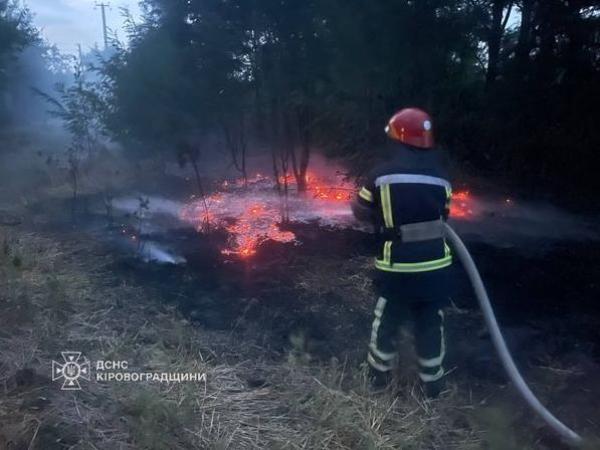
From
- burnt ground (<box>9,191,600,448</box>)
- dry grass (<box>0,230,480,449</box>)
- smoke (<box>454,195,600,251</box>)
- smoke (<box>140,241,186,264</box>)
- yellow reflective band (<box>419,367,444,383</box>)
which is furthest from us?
smoke (<box>454,195,600,251</box>)

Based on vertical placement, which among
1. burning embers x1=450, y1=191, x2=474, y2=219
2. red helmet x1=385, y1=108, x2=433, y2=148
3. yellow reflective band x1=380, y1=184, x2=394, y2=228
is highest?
red helmet x1=385, y1=108, x2=433, y2=148

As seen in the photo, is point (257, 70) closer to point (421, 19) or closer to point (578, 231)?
point (421, 19)

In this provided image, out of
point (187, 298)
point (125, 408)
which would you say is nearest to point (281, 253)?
point (187, 298)

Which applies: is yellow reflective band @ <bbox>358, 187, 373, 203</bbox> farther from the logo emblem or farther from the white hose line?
the logo emblem

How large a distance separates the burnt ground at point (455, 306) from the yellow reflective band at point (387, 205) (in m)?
1.19

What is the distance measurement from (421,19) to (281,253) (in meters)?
4.26

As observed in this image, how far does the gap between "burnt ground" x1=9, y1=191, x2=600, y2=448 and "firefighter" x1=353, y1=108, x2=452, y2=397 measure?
0.55 meters

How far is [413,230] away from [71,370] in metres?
2.52

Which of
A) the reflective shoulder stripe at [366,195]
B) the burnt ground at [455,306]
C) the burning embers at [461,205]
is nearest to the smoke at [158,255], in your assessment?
the burnt ground at [455,306]

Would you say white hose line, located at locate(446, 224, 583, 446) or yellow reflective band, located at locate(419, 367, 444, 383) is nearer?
white hose line, located at locate(446, 224, 583, 446)

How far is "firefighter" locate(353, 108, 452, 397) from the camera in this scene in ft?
11.1

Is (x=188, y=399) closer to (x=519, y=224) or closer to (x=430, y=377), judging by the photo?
(x=430, y=377)

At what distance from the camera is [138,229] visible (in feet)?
25.8

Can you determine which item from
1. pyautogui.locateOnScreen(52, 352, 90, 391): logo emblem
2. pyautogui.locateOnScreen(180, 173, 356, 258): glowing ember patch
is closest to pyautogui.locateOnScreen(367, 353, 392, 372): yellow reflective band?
pyautogui.locateOnScreen(52, 352, 90, 391): logo emblem
